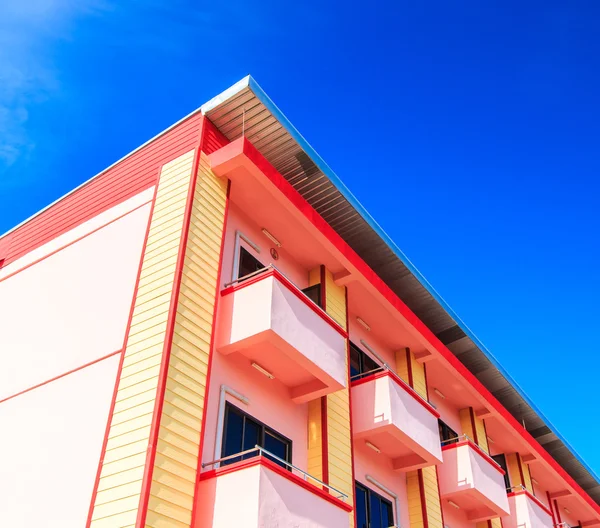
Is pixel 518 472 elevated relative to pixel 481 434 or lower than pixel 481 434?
Answer: lower

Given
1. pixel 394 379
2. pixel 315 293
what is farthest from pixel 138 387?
pixel 394 379

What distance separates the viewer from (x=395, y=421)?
1642cm

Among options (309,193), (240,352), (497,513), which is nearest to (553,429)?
(497,513)

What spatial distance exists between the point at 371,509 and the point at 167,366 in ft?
25.4

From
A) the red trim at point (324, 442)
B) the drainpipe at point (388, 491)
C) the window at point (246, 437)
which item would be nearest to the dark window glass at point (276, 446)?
the window at point (246, 437)

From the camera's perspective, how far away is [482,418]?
78.9 ft

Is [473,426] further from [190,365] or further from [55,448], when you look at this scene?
[55,448]

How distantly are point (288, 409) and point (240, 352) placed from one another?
6.79 feet

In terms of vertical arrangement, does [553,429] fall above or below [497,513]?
above

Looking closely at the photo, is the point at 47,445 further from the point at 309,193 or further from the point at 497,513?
the point at 497,513

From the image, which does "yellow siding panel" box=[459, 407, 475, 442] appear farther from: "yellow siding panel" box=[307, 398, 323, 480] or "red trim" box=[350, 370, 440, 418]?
"yellow siding panel" box=[307, 398, 323, 480]

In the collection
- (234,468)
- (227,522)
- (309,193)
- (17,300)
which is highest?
(309,193)

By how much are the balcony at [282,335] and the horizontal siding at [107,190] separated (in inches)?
166

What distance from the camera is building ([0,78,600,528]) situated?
11.2 metres
